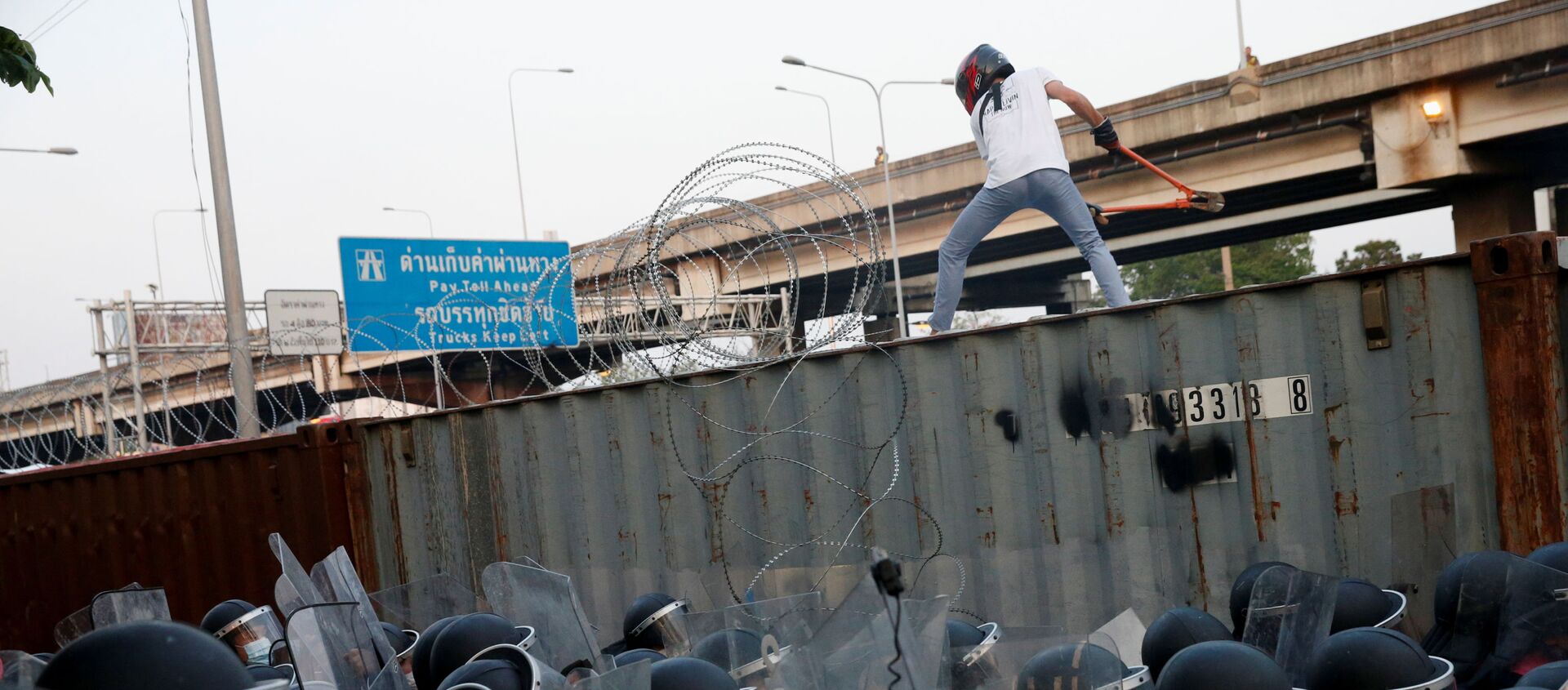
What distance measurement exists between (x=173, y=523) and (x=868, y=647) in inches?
284

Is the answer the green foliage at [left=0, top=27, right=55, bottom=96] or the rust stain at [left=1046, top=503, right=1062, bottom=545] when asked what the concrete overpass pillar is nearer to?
the rust stain at [left=1046, top=503, right=1062, bottom=545]

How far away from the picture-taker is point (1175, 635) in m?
4.00

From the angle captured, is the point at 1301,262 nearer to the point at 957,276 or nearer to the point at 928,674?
the point at 957,276

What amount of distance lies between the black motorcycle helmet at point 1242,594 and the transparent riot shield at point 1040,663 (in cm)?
103

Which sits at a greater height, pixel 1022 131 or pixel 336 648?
pixel 1022 131

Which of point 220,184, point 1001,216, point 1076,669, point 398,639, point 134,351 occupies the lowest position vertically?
point 398,639

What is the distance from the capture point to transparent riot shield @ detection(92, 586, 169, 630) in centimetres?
588

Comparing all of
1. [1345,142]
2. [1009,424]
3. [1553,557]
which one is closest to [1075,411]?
[1009,424]

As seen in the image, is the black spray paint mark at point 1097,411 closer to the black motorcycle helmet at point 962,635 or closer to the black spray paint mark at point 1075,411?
the black spray paint mark at point 1075,411

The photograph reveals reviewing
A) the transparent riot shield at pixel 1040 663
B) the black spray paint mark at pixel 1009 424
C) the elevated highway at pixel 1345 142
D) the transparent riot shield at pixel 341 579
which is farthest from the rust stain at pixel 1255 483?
the elevated highway at pixel 1345 142

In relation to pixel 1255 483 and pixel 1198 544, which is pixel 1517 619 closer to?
pixel 1255 483

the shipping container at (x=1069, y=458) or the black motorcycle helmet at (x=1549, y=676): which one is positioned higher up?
the shipping container at (x=1069, y=458)

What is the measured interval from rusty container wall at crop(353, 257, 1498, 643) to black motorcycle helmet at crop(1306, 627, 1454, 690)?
141 cm

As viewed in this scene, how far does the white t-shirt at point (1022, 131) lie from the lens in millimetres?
6836
